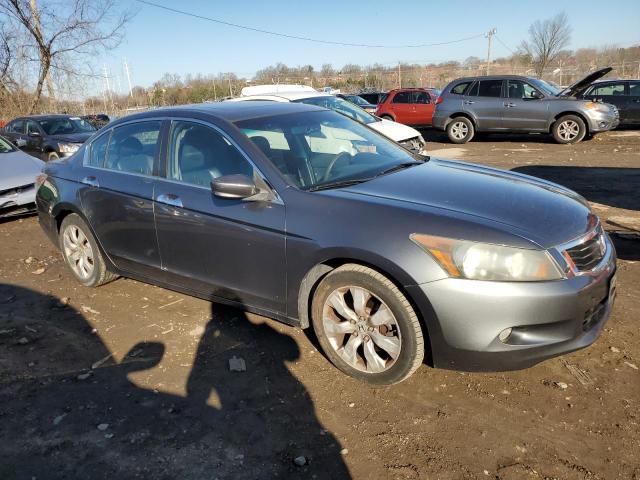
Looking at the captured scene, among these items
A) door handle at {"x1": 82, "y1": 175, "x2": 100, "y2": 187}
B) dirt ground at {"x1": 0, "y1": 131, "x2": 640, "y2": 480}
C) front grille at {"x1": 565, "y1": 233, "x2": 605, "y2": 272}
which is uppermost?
door handle at {"x1": 82, "y1": 175, "x2": 100, "y2": 187}

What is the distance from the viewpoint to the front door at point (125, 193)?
396 centimetres

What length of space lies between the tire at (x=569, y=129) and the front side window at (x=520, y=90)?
1010 mm

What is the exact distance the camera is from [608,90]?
50.7 ft

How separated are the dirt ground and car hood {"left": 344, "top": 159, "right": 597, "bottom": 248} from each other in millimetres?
926

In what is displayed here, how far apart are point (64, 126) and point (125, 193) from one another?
398 inches

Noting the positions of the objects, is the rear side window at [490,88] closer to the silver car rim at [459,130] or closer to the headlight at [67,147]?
the silver car rim at [459,130]

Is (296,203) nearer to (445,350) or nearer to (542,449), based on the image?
(445,350)

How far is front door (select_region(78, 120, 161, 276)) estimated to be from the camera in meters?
3.96

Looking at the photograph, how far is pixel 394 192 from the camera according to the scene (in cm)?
315

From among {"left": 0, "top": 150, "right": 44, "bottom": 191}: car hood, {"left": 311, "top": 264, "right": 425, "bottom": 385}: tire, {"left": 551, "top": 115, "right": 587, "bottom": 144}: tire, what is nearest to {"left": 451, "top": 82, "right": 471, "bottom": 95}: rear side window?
{"left": 551, "top": 115, "right": 587, "bottom": 144}: tire

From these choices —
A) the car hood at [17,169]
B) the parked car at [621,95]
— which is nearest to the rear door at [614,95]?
the parked car at [621,95]

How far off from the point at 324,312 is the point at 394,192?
0.86 metres

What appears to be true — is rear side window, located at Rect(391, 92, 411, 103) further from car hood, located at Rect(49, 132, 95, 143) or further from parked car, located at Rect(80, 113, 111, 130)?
car hood, located at Rect(49, 132, 95, 143)

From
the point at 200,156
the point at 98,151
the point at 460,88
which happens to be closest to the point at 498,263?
the point at 200,156
